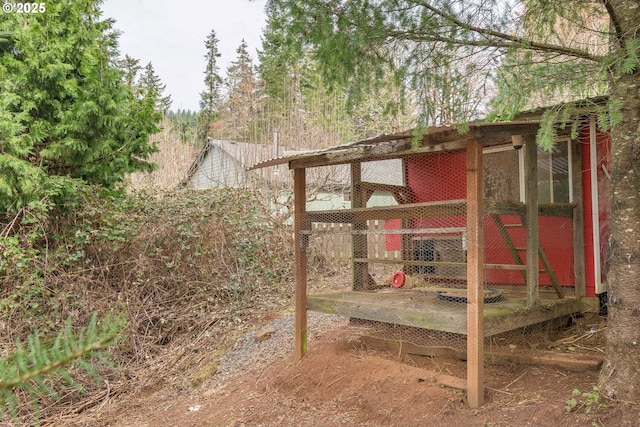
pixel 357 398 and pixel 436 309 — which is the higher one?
pixel 436 309

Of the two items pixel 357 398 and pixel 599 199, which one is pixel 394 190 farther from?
pixel 357 398

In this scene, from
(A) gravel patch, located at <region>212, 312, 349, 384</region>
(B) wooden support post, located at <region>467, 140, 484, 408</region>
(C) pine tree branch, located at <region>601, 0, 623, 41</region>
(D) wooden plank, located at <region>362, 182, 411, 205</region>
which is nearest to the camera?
(C) pine tree branch, located at <region>601, 0, 623, 41</region>

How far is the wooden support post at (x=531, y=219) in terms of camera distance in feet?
13.8

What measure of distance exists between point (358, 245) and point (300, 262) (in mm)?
1258

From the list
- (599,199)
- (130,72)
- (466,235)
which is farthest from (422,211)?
(130,72)

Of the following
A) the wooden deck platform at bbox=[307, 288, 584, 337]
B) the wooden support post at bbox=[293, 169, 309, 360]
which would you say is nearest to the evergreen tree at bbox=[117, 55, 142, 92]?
the wooden support post at bbox=[293, 169, 309, 360]

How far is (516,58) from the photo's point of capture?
3311 millimetres

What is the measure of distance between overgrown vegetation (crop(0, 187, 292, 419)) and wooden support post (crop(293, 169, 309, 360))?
159cm

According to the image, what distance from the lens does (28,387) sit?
1.81 ft

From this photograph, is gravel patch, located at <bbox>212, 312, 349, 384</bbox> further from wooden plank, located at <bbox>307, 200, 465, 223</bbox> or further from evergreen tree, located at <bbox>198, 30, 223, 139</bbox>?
evergreen tree, located at <bbox>198, 30, 223, 139</bbox>

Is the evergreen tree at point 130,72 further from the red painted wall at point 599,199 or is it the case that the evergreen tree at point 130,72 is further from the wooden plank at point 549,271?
the red painted wall at point 599,199

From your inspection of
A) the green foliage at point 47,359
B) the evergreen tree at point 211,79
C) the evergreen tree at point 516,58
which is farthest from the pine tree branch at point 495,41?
the evergreen tree at point 211,79

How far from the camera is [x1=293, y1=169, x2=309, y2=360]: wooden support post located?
488 cm

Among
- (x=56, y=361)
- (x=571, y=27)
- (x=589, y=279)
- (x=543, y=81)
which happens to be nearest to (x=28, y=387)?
(x=56, y=361)
